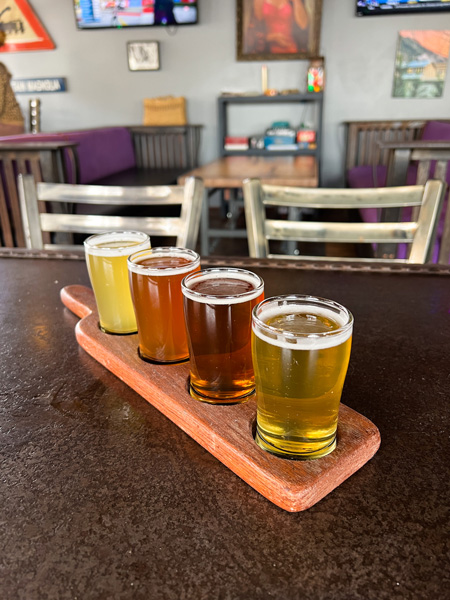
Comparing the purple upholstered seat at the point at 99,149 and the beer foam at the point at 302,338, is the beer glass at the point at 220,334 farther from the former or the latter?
the purple upholstered seat at the point at 99,149

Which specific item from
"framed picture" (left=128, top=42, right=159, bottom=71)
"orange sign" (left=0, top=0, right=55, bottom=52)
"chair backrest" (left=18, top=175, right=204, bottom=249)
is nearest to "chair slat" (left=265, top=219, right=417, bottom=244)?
"chair backrest" (left=18, top=175, right=204, bottom=249)

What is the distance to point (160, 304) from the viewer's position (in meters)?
0.57

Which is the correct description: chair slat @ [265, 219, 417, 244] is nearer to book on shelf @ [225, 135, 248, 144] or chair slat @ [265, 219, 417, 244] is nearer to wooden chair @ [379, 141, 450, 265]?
wooden chair @ [379, 141, 450, 265]

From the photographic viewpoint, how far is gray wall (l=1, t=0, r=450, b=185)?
4.56 m

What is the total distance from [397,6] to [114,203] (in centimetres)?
430

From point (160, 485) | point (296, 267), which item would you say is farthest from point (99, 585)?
point (296, 267)

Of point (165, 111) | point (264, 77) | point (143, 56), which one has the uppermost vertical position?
point (143, 56)

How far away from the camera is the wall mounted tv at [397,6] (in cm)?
427

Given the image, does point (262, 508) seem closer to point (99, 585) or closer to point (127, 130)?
point (99, 585)

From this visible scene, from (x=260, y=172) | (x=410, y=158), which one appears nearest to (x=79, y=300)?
(x=410, y=158)

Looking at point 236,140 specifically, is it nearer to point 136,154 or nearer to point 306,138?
point 306,138

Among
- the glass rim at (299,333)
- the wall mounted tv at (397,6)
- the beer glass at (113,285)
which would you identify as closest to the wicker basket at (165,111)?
the wall mounted tv at (397,6)

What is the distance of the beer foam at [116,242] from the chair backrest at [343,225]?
24.5 inches

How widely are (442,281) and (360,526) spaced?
27.9 inches
